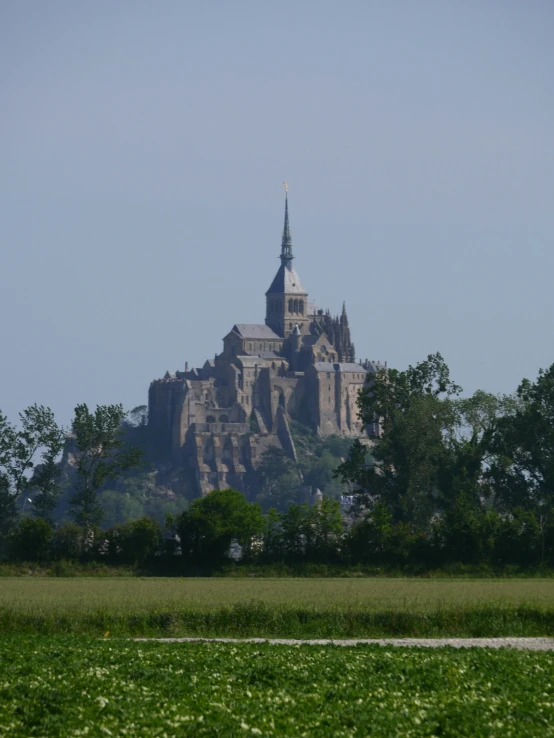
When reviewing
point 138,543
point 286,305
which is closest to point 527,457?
point 138,543

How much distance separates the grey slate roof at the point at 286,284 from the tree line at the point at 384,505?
11067 centimetres

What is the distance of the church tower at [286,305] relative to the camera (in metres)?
189

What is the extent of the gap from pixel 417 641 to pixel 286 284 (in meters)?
169

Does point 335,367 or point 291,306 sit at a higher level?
point 291,306

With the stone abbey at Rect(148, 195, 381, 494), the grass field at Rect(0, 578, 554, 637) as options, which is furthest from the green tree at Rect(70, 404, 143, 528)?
the stone abbey at Rect(148, 195, 381, 494)

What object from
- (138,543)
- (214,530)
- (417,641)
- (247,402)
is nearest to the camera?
(417,641)

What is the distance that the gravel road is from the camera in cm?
2639

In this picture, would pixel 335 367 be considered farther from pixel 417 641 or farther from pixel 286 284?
pixel 417 641

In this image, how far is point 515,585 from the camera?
42562mm

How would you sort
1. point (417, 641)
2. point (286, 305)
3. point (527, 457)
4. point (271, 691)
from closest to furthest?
point (271, 691), point (417, 641), point (527, 457), point (286, 305)

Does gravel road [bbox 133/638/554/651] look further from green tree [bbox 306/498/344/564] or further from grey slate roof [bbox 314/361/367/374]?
grey slate roof [bbox 314/361/367/374]

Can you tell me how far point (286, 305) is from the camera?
7539 inches

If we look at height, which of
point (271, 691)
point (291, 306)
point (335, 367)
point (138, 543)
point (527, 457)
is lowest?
point (271, 691)

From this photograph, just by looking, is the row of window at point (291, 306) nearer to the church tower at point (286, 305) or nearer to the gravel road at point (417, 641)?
the church tower at point (286, 305)
